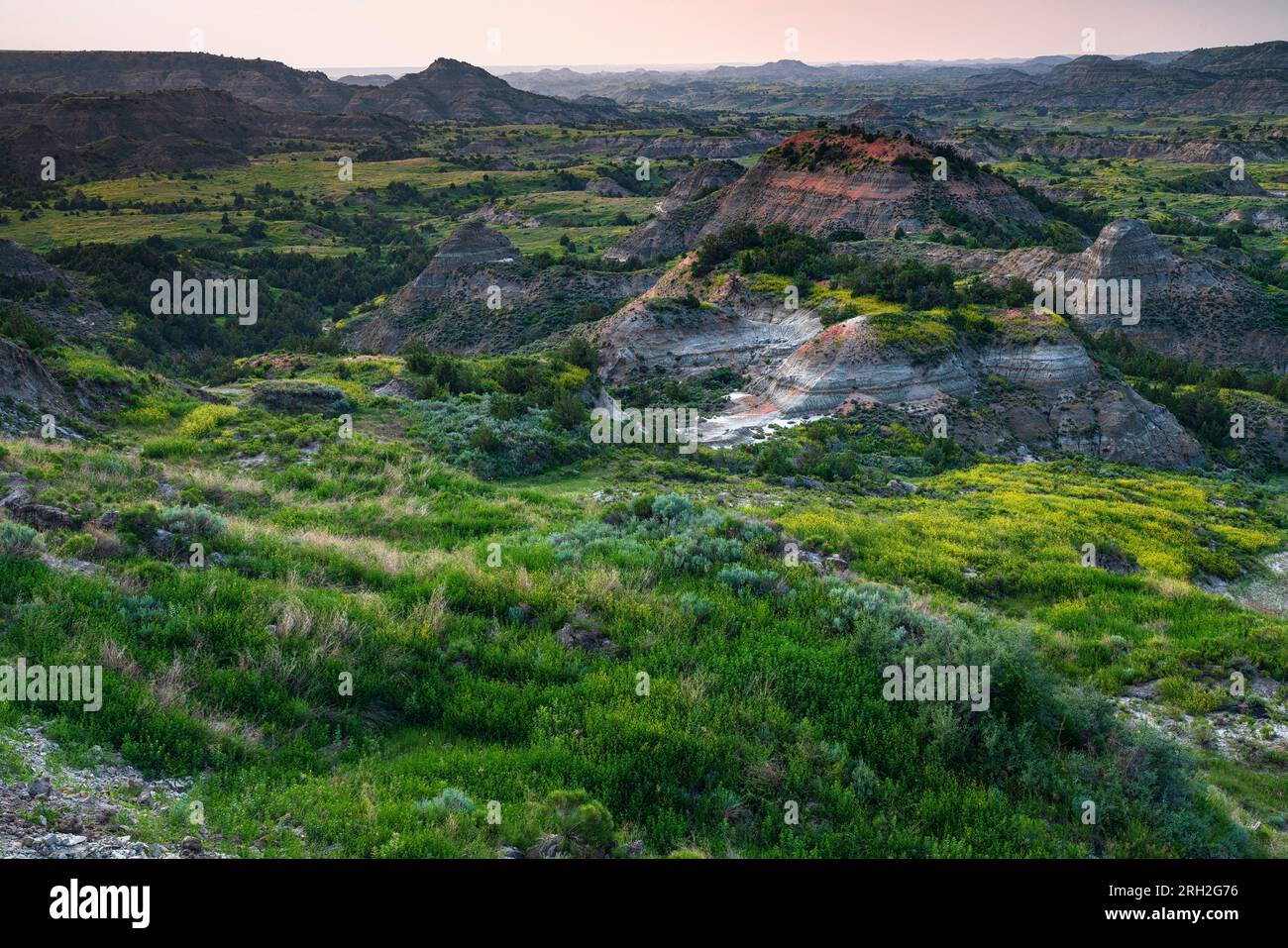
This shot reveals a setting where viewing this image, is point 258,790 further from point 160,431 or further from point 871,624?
point 160,431

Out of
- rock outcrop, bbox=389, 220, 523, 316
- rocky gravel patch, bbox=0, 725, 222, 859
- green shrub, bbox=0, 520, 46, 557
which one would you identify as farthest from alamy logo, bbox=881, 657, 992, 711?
rock outcrop, bbox=389, 220, 523, 316

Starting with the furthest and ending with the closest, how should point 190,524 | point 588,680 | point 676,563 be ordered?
point 676,563 < point 190,524 < point 588,680

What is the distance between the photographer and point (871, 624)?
29.6 ft

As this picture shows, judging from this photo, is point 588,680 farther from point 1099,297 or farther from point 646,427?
point 1099,297

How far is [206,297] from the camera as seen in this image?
2341 inches

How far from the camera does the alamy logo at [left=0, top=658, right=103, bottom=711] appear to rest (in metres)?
6.76

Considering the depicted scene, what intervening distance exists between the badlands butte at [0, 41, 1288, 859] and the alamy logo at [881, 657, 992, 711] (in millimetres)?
154

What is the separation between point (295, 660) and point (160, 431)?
15.9 metres

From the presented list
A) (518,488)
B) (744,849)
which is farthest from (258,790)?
(518,488)

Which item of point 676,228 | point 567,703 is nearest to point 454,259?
point 676,228

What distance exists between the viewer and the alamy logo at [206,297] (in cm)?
5316

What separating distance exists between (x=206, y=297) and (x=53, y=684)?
60802mm
